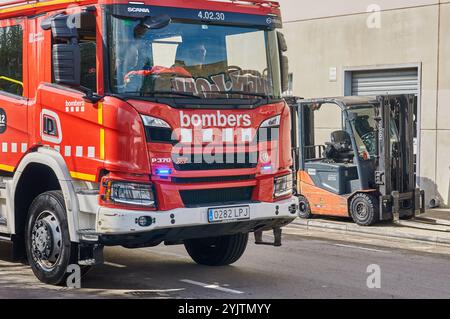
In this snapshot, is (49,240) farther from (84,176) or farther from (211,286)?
(211,286)

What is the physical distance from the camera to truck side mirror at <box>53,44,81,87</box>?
7.47 meters

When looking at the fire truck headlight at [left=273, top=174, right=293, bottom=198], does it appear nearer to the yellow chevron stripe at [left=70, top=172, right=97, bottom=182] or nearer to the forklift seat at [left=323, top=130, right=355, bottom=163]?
the yellow chevron stripe at [left=70, top=172, right=97, bottom=182]

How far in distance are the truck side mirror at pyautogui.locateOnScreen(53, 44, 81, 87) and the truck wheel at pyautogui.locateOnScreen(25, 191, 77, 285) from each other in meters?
1.24

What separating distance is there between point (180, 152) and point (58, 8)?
202cm

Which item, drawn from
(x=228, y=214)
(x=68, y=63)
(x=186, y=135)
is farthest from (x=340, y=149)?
(x=68, y=63)

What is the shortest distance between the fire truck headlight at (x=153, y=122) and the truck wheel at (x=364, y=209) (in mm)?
6666

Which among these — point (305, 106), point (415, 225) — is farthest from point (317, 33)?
point (415, 225)

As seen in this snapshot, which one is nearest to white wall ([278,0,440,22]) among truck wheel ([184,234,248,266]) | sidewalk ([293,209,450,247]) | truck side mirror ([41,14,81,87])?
sidewalk ([293,209,450,247])

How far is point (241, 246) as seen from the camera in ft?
30.9

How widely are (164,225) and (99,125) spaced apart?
1.17 metres

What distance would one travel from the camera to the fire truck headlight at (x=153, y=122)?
743 cm

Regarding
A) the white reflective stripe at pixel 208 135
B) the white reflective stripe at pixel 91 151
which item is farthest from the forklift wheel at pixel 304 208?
the white reflective stripe at pixel 91 151

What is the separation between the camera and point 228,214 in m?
7.87

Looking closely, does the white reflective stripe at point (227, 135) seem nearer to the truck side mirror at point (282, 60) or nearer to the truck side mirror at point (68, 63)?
the truck side mirror at point (282, 60)
